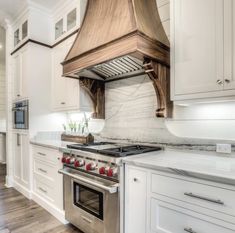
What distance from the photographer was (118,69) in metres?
2.27

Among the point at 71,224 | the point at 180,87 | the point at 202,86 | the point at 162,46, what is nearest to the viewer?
the point at 202,86

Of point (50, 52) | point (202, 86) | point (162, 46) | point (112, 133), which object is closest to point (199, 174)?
point (202, 86)

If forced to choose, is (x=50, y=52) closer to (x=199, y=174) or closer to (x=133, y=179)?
(x=133, y=179)

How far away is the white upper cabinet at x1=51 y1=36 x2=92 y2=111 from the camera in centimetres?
263

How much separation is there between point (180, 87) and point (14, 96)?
307cm

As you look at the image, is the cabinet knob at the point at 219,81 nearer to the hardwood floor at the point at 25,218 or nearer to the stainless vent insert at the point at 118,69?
the stainless vent insert at the point at 118,69

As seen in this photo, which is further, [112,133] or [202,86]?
[112,133]

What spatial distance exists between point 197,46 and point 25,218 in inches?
106

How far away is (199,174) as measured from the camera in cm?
116

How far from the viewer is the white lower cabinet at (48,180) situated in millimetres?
2396

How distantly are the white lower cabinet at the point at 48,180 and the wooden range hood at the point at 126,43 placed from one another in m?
1.13

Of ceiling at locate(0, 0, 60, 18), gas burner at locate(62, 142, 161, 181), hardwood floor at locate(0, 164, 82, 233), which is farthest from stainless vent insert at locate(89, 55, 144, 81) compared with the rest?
hardwood floor at locate(0, 164, 82, 233)

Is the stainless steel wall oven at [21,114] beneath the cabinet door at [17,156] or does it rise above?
above

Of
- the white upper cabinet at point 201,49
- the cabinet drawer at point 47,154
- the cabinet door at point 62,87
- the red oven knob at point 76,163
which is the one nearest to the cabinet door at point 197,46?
the white upper cabinet at point 201,49
